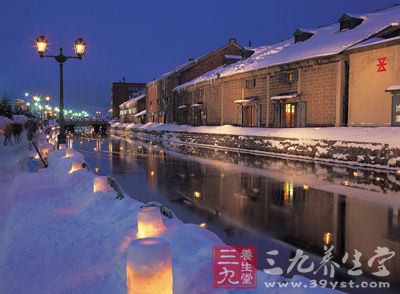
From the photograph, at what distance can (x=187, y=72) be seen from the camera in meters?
53.9

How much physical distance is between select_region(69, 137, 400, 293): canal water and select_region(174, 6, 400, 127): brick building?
8860 mm

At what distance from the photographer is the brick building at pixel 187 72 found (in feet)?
170

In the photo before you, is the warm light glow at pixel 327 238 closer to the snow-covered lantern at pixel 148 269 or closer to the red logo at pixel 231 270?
the red logo at pixel 231 270

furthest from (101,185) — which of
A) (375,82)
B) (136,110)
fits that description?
(136,110)

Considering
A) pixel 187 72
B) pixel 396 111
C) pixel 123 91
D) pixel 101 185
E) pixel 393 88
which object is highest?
pixel 123 91

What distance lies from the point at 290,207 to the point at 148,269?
6175 millimetres

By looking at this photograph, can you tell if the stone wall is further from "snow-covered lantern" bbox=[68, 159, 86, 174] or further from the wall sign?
"snow-covered lantern" bbox=[68, 159, 86, 174]

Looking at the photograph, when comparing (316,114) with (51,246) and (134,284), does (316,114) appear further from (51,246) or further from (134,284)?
(134,284)

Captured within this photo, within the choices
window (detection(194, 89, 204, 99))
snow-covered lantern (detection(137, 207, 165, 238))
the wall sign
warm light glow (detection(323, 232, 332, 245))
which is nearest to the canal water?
warm light glow (detection(323, 232, 332, 245))

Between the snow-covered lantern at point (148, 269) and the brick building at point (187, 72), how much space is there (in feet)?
148

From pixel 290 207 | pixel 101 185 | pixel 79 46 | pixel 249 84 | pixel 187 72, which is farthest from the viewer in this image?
pixel 187 72

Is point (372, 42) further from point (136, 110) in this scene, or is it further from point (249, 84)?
point (136, 110)

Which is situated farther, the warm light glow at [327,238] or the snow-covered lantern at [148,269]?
the warm light glow at [327,238]

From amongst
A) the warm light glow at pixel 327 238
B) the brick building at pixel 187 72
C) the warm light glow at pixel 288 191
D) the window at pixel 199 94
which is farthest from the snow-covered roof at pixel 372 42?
the brick building at pixel 187 72
